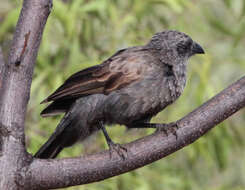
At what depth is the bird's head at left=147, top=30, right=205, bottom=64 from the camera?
4.00 meters

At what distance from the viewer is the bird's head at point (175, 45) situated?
3999mm

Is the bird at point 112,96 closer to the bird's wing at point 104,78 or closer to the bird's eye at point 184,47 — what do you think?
the bird's wing at point 104,78

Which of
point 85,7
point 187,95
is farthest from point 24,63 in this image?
point 187,95

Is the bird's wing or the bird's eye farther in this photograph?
the bird's eye

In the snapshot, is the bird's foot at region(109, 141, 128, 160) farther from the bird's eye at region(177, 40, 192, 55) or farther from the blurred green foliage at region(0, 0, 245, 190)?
the blurred green foliage at region(0, 0, 245, 190)

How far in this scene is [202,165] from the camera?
23.9 feet

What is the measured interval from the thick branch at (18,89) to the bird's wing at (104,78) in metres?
0.70

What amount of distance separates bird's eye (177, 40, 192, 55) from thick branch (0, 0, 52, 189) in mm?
1489

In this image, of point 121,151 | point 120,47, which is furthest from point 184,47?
point 121,151

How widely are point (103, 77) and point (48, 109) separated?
435 mm

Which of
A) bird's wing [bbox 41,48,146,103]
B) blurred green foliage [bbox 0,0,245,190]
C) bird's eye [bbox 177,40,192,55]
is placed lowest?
blurred green foliage [bbox 0,0,245,190]

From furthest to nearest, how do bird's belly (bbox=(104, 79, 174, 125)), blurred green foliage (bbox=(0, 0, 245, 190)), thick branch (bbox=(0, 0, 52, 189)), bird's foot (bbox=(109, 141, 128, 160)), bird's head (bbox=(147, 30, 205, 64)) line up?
blurred green foliage (bbox=(0, 0, 245, 190)) < bird's head (bbox=(147, 30, 205, 64)) < bird's belly (bbox=(104, 79, 174, 125)) < bird's foot (bbox=(109, 141, 128, 160)) < thick branch (bbox=(0, 0, 52, 189))

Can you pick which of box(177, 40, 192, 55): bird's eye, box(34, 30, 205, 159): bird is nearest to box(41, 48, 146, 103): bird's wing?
box(34, 30, 205, 159): bird

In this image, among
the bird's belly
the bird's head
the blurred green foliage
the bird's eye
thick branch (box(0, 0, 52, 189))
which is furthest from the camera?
the blurred green foliage
